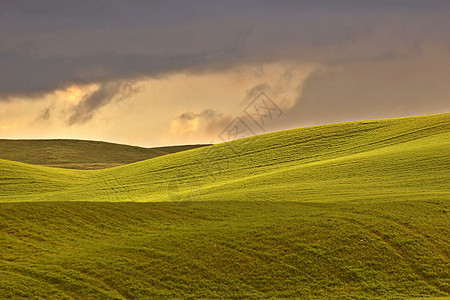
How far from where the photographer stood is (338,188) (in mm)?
35625

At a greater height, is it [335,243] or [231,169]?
[231,169]

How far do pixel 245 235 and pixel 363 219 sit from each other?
19.3 feet

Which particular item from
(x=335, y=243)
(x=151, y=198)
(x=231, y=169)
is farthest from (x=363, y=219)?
(x=231, y=169)

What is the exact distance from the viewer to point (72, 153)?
111062 millimetres

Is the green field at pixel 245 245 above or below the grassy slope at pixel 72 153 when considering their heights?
below

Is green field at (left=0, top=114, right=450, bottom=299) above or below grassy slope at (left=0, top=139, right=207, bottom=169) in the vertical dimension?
below

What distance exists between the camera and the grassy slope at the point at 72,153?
100325mm

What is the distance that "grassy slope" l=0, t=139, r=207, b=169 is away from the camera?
100m

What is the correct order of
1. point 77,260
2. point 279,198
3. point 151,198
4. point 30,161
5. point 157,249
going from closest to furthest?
point 77,260
point 157,249
point 279,198
point 151,198
point 30,161

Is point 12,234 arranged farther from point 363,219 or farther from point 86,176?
point 86,176

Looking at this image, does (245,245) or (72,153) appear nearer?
(245,245)

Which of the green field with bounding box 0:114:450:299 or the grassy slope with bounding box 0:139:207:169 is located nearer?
the green field with bounding box 0:114:450:299

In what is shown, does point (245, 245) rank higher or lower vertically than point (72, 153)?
lower

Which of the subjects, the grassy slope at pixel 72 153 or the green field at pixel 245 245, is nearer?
the green field at pixel 245 245
